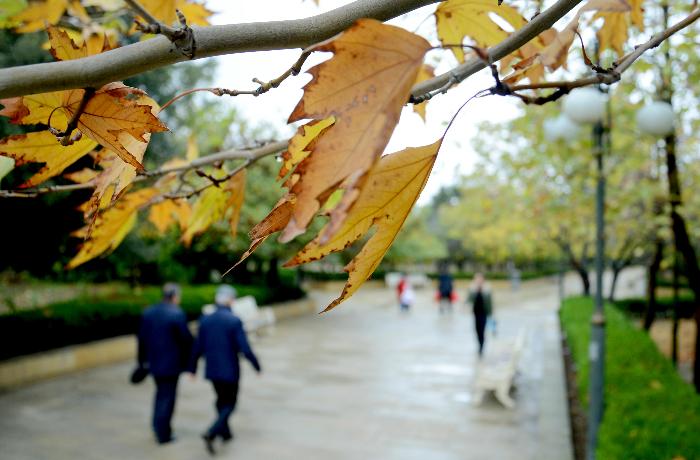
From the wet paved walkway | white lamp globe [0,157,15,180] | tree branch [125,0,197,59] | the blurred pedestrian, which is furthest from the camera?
the blurred pedestrian

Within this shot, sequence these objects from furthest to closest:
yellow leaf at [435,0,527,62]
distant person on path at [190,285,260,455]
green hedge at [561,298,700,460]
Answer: distant person on path at [190,285,260,455], green hedge at [561,298,700,460], yellow leaf at [435,0,527,62]

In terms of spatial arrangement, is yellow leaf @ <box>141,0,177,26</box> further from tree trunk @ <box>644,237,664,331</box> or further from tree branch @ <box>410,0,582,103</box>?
tree trunk @ <box>644,237,664,331</box>

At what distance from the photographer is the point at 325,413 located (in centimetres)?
812

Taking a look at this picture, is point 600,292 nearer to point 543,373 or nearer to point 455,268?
point 543,373

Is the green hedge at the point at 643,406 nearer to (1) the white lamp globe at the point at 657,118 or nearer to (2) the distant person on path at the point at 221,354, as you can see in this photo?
(1) the white lamp globe at the point at 657,118

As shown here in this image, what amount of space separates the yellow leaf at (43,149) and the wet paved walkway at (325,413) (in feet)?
19.6

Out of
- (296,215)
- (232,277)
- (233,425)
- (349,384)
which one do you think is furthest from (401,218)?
(232,277)

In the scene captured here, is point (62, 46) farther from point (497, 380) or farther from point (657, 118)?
point (497, 380)

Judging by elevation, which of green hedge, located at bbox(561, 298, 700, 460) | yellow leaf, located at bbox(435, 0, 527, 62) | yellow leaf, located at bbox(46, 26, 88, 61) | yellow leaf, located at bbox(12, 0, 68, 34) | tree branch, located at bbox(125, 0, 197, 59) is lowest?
green hedge, located at bbox(561, 298, 700, 460)

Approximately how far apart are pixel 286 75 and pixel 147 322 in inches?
241

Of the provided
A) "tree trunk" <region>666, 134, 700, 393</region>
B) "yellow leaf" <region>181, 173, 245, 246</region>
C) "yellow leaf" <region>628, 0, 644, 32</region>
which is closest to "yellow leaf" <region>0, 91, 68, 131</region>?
"yellow leaf" <region>181, 173, 245, 246</region>

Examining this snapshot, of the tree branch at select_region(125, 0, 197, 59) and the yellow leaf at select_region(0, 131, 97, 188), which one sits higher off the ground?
the tree branch at select_region(125, 0, 197, 59)

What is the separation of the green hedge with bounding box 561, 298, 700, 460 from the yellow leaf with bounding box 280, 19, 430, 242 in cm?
387

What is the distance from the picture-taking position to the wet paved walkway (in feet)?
21.7
